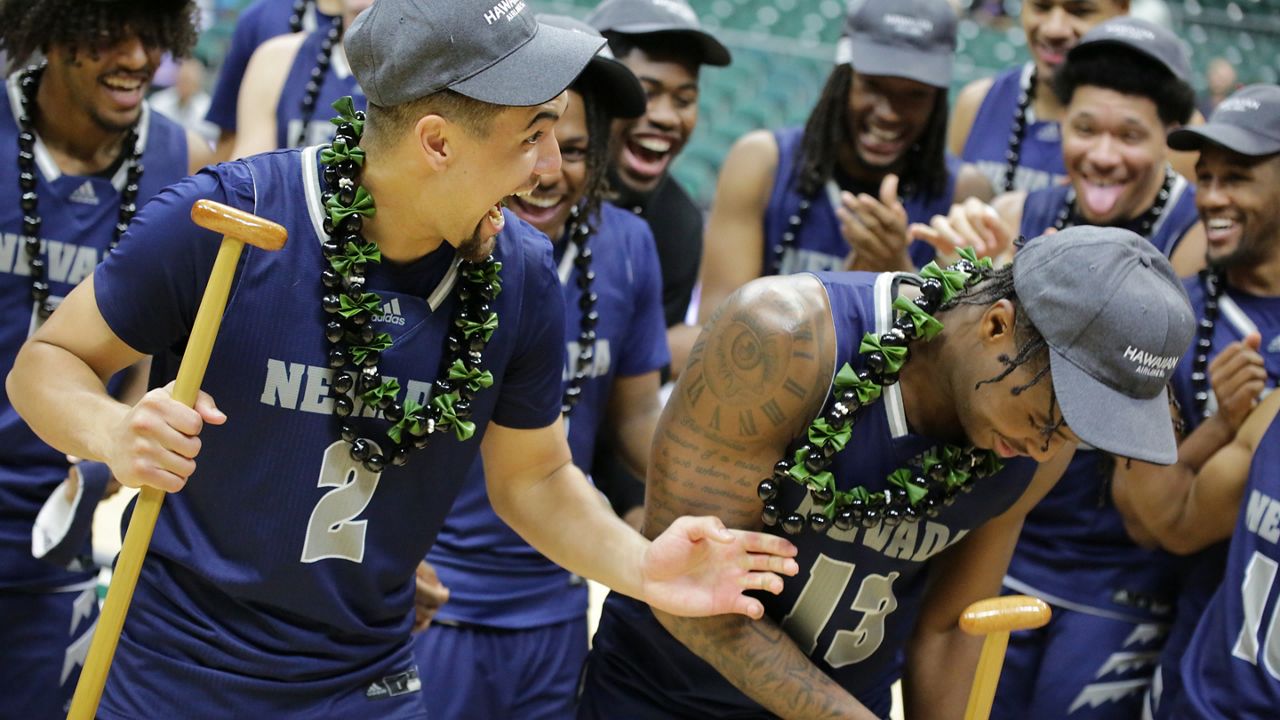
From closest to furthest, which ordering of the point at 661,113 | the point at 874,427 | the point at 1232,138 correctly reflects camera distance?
the point at 874,427
the point at 1232,138
the point at 661,113

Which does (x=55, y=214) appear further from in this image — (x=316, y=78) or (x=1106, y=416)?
(x=1106, y=416)

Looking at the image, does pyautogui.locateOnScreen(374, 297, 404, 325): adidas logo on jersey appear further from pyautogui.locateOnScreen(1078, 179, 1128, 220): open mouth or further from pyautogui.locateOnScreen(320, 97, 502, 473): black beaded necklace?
pyautogui.locateOnScreen(1078, 179, 1128, 220): open mouth

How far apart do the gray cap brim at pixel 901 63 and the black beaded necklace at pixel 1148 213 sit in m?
0.46

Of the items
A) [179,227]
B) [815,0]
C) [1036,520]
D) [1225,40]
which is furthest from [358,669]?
[1225,40]

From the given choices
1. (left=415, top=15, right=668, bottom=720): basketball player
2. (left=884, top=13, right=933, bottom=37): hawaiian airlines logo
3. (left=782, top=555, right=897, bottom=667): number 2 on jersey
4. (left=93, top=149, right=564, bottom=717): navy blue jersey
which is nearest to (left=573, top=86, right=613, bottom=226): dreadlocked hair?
(left=415, top=15, right=668, bottom=720): basketball player

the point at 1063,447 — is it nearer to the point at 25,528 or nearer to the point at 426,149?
the point at 426,149

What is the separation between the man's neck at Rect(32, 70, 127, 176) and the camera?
10.7 ft

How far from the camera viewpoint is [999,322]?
2459mm

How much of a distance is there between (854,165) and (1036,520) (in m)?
1.11

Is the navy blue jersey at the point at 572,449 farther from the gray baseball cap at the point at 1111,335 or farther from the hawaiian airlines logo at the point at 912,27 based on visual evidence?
the gray baseball cap at the point at 1111,335

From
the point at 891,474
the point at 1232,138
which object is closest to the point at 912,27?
the point at 1232,138

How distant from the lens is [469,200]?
2295 mm

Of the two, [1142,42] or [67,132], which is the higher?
[1142,42]

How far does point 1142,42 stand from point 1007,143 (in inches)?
30.8
